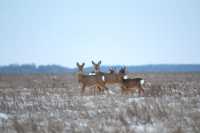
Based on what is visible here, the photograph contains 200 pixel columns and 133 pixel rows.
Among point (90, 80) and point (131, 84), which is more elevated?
point (90, 80)

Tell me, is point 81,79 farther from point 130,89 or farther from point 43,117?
point 43,117

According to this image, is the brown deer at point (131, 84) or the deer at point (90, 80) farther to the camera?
the deer at point (90, 80)

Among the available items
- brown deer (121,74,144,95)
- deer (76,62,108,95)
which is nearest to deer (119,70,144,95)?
brown deer (121,74,144,95)

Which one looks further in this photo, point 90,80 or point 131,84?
point 90,80

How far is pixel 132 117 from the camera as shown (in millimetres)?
12398

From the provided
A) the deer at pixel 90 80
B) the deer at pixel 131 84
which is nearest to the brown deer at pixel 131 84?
the deer at pixel 131 84

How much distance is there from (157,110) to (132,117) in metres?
1.10

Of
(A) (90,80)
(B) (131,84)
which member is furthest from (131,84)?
(A) (90,80)

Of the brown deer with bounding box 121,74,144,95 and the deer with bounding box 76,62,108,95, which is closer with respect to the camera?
the brown deer with bounding box 121,74,144,95

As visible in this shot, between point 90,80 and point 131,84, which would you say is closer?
point 131,84

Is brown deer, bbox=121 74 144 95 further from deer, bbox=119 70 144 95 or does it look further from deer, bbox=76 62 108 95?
deer, bbox=76 62 108 95

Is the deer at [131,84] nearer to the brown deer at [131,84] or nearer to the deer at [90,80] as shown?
the brown deer at [131,84]

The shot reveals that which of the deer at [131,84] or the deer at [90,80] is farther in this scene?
the deer at [90,80]

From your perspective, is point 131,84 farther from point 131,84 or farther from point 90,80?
point 90,80
